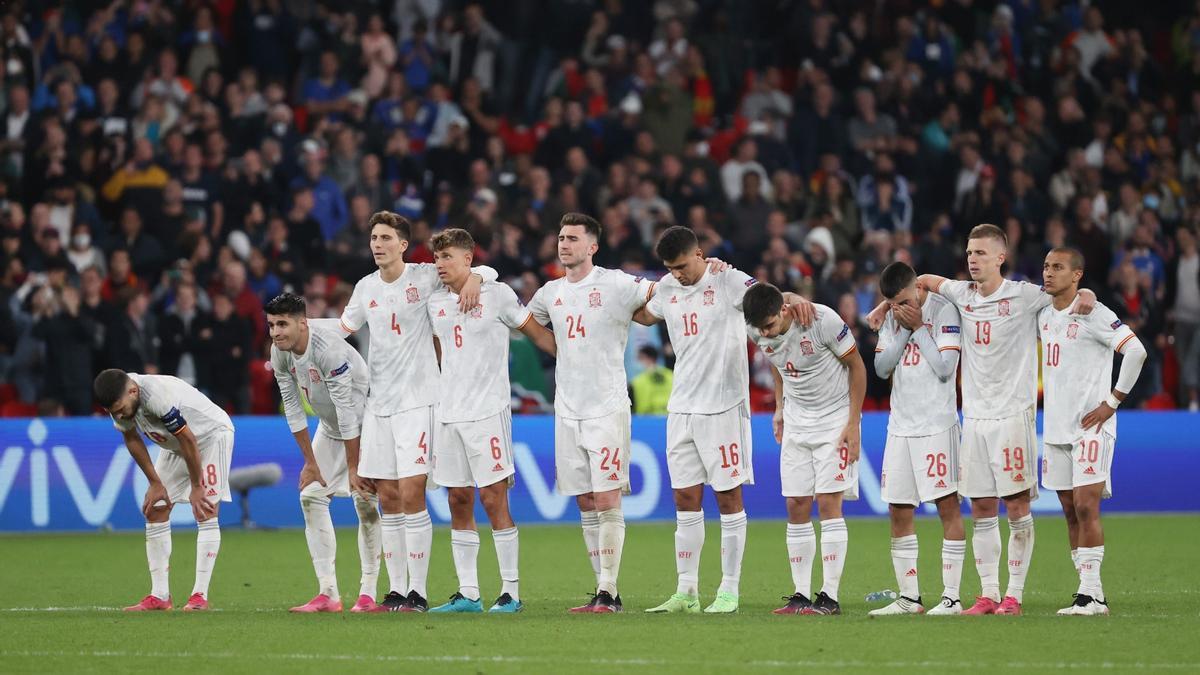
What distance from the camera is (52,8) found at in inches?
1048

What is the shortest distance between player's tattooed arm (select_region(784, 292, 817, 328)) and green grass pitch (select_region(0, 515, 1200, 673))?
205 centimetres

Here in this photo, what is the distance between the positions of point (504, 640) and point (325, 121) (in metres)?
15.8

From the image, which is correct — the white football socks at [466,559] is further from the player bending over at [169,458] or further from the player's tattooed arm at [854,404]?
the player's tattooed arm at [854,404]

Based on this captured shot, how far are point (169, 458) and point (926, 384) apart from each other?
5760mm

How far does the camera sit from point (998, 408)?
1236 cm

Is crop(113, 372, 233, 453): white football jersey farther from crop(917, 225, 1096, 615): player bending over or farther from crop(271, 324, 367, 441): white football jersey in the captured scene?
crop(917, 225, 1096, 615): player bending over

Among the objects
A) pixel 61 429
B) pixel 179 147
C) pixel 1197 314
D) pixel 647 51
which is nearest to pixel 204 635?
pixel 61 429

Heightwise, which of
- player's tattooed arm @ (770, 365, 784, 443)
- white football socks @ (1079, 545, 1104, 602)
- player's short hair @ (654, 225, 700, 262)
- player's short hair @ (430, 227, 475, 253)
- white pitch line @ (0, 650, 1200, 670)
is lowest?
white pitch line @ (0, 650, 1200, 670)

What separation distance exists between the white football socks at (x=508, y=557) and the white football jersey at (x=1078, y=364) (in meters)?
3.85

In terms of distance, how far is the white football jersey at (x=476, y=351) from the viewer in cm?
1266

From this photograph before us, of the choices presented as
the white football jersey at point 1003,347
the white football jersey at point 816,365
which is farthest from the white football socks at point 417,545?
the white football jersey at point 1003,347

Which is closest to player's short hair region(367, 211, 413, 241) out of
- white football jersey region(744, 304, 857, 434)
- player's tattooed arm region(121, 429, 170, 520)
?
player's tattooed arm region(121, 429, 170, 520)

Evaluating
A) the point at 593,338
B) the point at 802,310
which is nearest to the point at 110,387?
the point at 593,338

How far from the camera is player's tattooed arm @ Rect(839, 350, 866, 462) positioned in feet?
40.2
